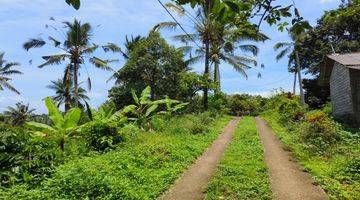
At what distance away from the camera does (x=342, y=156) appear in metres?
13.5

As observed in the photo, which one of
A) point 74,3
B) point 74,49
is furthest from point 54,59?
point 74,3

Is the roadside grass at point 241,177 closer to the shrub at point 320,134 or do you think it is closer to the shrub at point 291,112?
the shrub at point 320,134

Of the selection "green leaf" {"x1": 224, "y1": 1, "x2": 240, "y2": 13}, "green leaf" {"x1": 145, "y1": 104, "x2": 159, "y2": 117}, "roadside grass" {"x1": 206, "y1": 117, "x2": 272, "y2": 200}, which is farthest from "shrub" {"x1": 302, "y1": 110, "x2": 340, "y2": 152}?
"green leaf" {"x1": 224, "y1": 1, "x2": 240, "y2": 13}

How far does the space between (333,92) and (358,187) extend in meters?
16.2

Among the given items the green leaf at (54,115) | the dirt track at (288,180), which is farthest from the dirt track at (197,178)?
the green leaf at (54,115)

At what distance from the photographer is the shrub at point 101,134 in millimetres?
15312

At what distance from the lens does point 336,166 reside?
1199 centimetres

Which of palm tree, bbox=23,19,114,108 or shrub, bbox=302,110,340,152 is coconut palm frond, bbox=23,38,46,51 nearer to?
palm tree, bbox=23,19,114,108

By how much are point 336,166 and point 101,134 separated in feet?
25.7

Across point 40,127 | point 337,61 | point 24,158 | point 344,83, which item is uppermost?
point 337,61

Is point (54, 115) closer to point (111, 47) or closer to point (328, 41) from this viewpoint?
point (111, 47)

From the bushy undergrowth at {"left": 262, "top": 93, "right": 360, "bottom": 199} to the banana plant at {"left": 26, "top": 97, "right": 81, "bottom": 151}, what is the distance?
7243 millimetres

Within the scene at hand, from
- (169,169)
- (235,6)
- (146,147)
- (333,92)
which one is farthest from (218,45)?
(235,6)

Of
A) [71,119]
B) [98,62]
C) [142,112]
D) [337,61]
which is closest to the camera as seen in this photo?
[71,119]
